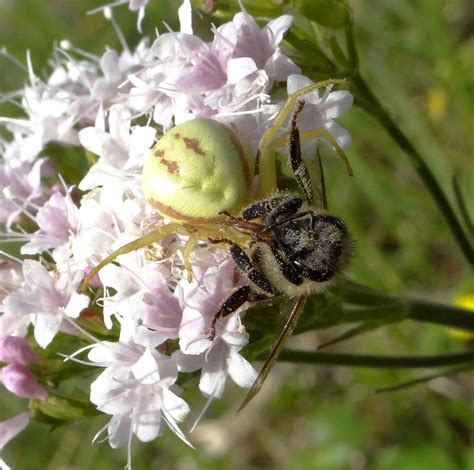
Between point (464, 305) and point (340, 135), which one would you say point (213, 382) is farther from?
point (464, 305)

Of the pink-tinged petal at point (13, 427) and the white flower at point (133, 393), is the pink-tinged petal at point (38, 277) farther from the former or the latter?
the pink-tinged petal at point (13, 427)

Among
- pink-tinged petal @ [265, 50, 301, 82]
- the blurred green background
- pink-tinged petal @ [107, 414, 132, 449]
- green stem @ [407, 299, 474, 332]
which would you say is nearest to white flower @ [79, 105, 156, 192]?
pink-tinged petal @ [265, 50, 301, 82]

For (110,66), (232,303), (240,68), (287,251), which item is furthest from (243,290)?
(110,66)

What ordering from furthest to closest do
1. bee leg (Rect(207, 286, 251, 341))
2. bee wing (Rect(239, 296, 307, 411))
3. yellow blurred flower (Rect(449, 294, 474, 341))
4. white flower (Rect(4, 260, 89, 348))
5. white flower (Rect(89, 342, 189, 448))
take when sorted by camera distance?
yellow blurred flower (Rect(449, 294, 474, 341))
white flower (Rect(4, 260, 89, 348))
white flower (Rect(89, 342, 189, 448))
bee leg (Rect(207, 286, 251, 341))
bee wing (Rect(239, 296, 307, 411))

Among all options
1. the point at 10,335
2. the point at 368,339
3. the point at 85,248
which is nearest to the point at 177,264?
the point at 85,248

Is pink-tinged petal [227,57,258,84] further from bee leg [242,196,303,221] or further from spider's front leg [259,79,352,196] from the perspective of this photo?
bee leg [242,196,303,221]

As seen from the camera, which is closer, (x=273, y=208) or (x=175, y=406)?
(x=273, y=208)

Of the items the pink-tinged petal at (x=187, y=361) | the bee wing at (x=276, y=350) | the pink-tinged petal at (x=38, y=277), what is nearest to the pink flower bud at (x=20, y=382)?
the pink-tinged petal at (x=38, y=277)
